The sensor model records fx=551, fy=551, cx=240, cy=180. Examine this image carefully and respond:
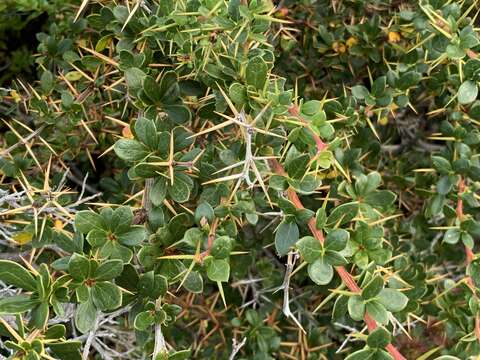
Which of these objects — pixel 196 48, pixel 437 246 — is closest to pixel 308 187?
pixel 196 48

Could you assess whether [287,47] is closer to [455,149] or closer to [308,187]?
[455,149]

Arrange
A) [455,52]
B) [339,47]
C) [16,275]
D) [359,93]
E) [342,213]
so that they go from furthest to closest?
[339,47] < [359,93] < [455,52] < [342,213] < [16,275]

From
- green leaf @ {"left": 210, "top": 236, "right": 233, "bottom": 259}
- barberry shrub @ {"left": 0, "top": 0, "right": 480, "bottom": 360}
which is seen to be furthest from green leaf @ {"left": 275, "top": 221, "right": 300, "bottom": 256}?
green leaf @ {"left": 210, "top": 236, "right": 233, "bottom": 259}

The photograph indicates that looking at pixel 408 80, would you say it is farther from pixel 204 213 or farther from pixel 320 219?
pixel 204 213

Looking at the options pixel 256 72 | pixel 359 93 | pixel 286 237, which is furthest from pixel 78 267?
pixel 359 93

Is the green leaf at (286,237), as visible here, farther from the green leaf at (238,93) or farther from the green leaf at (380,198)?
the green leaf at (380,198)
